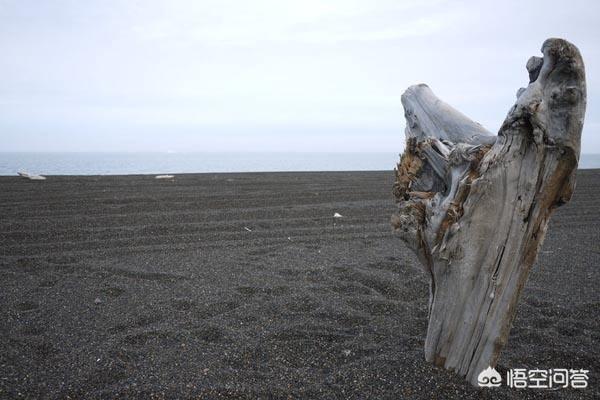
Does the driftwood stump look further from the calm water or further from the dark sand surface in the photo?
the calm water

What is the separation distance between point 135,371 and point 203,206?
9.34 m

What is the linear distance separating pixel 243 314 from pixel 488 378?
2.42 meters

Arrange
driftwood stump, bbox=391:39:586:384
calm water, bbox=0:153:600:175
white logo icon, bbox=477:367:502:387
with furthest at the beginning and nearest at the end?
1. calm water, bbox=0:153:600:175
2. white logo icon, bbox=477:367:502:387
3. driftwood stump, bbox=391:39:586:384

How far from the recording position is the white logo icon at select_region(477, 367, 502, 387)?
2.99 m

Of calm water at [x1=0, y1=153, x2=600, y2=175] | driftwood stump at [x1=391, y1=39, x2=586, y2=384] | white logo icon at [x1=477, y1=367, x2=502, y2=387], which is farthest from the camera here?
calm water at [x1=0, y1=153, x2=600, y2=175]

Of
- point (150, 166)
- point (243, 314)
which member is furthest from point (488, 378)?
point (150, 166)

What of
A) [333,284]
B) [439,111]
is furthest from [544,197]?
[333,284]

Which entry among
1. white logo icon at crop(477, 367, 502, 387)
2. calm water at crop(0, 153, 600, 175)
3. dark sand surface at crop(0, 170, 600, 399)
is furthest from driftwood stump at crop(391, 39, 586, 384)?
calm water at crop(0, 153, 600, 175)

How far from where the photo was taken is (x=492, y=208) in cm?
271

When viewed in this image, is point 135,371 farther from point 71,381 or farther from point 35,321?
point 35,321

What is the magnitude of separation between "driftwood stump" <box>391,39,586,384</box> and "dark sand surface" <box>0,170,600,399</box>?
46cm

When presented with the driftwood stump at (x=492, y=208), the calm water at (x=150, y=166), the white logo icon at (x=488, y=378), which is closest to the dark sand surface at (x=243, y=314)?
the white logo icon at (x=488, y=378)

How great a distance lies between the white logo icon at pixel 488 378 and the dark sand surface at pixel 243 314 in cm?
7

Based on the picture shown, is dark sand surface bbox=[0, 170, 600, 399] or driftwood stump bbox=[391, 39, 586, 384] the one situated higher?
driftwood stump bbox=[391, 39, 586, 384]
